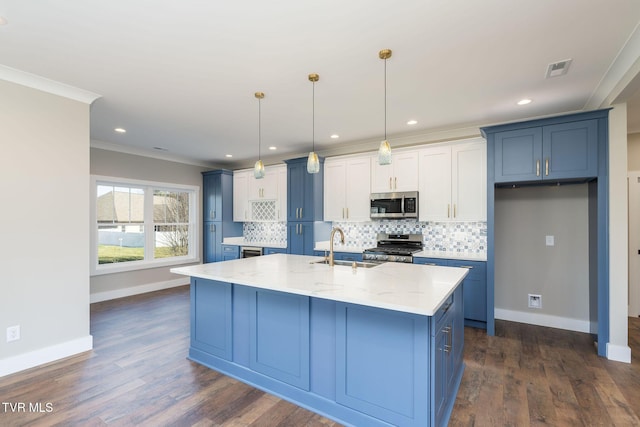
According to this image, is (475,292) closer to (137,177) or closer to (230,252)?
(230,252)

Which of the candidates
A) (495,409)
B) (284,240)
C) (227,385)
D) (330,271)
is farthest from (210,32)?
(284,240)

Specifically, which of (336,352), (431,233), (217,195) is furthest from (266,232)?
(336,352)

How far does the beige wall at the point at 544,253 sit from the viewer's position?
3.70 m

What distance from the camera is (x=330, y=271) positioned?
8.48ft

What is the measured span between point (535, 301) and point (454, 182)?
1.81 metres

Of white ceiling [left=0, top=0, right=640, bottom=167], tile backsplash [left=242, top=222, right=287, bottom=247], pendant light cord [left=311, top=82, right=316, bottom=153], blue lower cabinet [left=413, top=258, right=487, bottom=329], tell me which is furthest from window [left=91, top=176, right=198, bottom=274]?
blue lower cabinet [left=413, top=258, right=487, bottom=329]

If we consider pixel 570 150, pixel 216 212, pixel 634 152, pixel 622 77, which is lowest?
pixel 216 212

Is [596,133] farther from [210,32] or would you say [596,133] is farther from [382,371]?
[210,32]

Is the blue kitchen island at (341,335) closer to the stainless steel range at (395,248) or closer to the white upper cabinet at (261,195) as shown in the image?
the stainless steel range at (395,248)

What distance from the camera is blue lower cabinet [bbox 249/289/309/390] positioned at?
2225mm

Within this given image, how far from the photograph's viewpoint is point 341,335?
2.04 m

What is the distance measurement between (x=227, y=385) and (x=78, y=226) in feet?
7.17

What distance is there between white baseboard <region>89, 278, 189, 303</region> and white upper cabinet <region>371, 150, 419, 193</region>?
14.1 ft

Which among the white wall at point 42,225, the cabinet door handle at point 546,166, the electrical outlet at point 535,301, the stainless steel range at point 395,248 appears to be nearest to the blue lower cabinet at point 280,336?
the white wall at point 42,225
